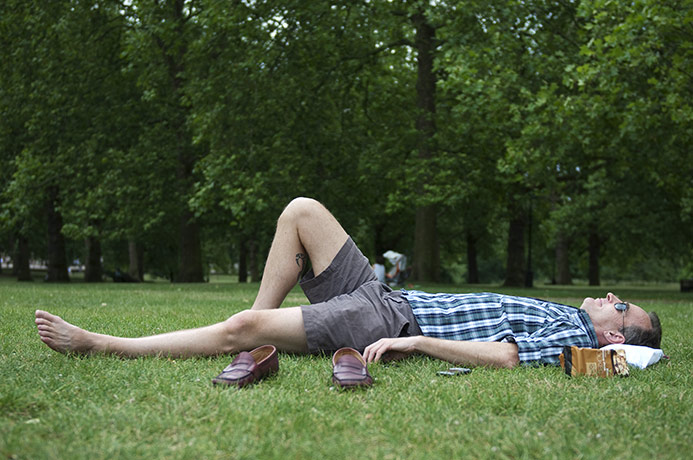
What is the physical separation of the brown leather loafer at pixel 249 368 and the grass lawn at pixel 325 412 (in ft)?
0.36

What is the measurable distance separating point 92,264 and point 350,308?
92.5 ft

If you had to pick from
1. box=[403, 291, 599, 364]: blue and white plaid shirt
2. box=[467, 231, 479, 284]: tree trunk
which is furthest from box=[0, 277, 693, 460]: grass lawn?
box=[467, 231, 479, 284]: tree trunk

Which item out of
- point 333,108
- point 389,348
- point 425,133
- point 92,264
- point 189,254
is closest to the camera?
point 389,348

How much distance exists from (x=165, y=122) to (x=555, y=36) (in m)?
13.3

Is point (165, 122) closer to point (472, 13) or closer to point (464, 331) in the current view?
point (472, 13)

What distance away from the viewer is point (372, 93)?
2377 centimetres

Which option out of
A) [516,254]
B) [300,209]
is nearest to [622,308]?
[300,209]

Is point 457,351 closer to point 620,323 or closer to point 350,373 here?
point 350,373

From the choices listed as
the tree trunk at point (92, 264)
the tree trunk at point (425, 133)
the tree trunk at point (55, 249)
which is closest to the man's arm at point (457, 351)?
the tree trunk at point (425, 133)

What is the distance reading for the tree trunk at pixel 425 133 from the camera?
21.3 metres

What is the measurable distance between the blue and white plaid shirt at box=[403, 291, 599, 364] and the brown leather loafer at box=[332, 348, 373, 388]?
46.1 inches

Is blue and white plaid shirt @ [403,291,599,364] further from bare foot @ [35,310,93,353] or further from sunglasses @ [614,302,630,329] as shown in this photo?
bare foot @ [35,310,93,353]

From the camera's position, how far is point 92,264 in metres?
30.6

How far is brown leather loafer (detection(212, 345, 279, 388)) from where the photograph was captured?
12.7 feet
